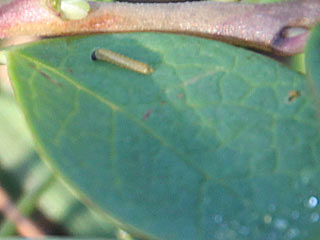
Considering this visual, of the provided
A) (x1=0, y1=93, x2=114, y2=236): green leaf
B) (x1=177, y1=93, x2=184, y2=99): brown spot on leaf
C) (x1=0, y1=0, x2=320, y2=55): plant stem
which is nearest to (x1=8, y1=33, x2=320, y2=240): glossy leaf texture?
(x1=177, y1=93, x2=184, y2=99): brown spot on leaf

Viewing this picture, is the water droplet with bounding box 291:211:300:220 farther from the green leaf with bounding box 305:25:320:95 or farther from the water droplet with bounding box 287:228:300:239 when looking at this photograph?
the green leaf with bounding box 305:25:320:95

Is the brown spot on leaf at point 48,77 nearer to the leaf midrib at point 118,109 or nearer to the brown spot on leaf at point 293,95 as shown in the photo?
the leaf midrib at point 118,109

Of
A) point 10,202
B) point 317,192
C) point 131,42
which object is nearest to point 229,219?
point 317,192

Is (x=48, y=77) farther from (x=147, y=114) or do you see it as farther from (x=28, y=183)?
(x=28, y=183)

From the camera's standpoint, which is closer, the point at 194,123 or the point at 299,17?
the point at 194,123

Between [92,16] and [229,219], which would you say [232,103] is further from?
[92,16]

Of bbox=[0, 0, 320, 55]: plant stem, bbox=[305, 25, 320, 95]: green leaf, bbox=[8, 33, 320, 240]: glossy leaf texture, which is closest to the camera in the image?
bbox=[8, 33, 320, 240]: glossy leaf texture

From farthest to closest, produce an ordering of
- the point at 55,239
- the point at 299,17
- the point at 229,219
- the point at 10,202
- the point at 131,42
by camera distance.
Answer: the point at 10,202 → the point at 55,239 → the point at 299,17 → the point at 131,42 → the point at 229,219
